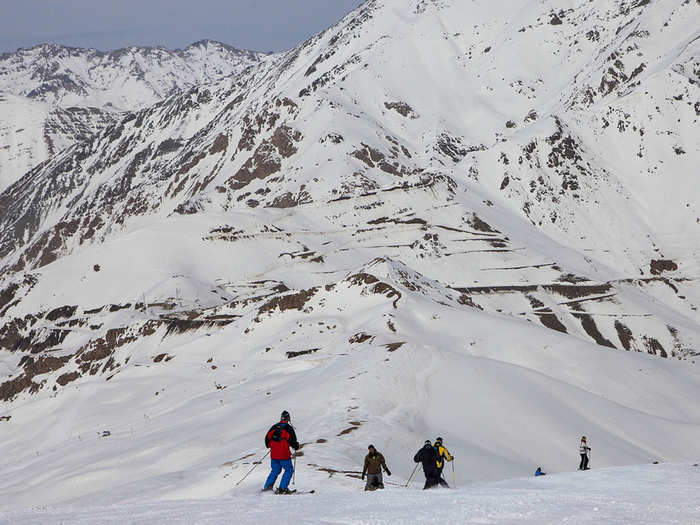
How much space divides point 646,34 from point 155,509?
618 feet

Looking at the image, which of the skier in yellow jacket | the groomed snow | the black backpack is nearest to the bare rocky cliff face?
the skier in yellow jacket

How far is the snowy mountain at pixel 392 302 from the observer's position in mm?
36812

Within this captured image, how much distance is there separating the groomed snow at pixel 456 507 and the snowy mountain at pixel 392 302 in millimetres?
4582

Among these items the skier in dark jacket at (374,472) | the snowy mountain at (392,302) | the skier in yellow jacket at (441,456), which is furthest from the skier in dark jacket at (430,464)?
the snowy mountain at (392,302)

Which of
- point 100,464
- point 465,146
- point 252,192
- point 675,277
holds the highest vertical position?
point 465,146

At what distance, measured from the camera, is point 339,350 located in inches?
2212

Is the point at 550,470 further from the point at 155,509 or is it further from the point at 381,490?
the point at 155,509

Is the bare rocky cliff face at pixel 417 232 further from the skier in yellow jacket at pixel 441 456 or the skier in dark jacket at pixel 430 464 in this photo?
the skier in dark jacket at pixel 430 464

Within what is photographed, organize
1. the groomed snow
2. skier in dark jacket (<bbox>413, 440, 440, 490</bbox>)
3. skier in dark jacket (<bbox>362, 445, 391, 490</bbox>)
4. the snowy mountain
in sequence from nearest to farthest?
the groomed snow < skier in dark jacket (<bbox>362, 445, 391, 490</bbox>) < skier in dark jacket (<bbox>413, 440, 440, 490</bbox>) < the snowy mountain

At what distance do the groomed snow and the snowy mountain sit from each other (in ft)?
15.0

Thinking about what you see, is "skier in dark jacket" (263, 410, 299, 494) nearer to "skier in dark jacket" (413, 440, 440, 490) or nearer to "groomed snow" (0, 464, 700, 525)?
"groomed snow" (0, 464, 700, 525)

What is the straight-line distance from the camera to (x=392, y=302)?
213 ft

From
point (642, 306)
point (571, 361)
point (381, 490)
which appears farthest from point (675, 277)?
point (381, 490)

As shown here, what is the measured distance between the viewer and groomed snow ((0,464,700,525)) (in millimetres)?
14883
